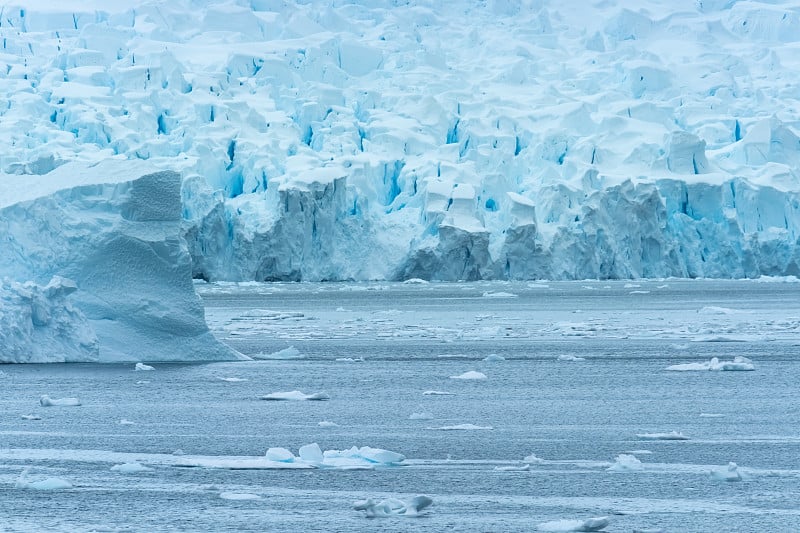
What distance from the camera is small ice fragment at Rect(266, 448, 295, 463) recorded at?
7195 millimetres

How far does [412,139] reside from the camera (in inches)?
1588

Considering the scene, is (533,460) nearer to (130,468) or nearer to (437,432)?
(437,432)

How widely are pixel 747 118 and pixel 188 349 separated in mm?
34075

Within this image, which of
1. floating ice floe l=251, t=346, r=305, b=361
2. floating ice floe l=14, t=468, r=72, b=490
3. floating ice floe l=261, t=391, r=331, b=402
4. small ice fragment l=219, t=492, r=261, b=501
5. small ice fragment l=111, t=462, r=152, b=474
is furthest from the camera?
floating ice floe l=251, t=346, r=305, b=361

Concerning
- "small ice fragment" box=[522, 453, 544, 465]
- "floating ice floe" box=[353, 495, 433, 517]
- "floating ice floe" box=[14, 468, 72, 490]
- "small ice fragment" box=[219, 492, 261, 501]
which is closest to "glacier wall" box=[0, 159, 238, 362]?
"floating ice floe" box=[14, 468, 72, 490]

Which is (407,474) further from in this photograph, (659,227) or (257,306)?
(659,227)

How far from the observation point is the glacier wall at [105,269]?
13.0 m

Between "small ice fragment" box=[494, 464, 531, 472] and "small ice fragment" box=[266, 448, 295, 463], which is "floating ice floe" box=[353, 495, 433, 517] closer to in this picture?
"small ice fragment" box=[494, 464, 531, 472]

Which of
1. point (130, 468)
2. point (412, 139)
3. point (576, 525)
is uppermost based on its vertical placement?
point (576, 525)

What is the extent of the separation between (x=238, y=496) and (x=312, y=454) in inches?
45.8

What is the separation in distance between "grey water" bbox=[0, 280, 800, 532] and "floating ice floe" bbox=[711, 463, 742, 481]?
6 cm

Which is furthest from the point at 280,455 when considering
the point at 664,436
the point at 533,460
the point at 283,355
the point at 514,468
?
the point at 283,355

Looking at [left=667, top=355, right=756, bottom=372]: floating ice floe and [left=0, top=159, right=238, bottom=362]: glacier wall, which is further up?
[left=0, top=159, right=238, bottom=362]: glacier wall

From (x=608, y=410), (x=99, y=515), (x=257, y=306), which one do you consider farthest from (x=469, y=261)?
(x=99, y=515)
